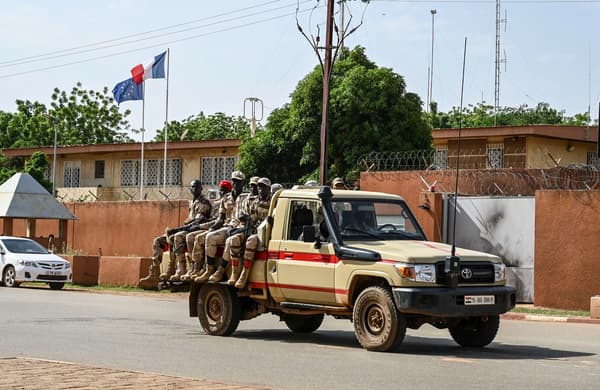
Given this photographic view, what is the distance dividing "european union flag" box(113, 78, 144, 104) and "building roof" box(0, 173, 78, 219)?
8.68 meters

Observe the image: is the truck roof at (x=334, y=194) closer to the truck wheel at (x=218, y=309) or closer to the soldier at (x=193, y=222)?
the truck wheel at (x=218, y=309)

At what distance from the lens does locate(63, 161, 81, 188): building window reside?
51281 millimetres

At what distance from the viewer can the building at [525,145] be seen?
36.0 meters

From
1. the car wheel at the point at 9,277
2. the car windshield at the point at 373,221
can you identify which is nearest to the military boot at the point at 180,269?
the car windshield at the point at 373,221

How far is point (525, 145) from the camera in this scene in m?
36.3

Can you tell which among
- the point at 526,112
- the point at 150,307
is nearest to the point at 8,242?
the point at 150,307

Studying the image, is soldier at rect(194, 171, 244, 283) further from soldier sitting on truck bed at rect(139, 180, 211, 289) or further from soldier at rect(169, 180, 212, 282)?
soldier sitting on truck bed at rect(139, 180, 211, 289)

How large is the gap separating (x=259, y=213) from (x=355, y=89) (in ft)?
→ 67.9

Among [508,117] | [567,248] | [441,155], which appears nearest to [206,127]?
[508,117]

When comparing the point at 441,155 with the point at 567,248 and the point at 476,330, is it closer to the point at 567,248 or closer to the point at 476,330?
the point at 567,248

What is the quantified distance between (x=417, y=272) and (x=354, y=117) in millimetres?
22858

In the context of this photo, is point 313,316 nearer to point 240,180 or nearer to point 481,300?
point 240,180

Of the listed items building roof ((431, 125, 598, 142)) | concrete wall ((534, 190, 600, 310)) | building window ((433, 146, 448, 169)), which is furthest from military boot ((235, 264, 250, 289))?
building window ((433, 146, 448, 169))

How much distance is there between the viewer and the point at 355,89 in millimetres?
35562
